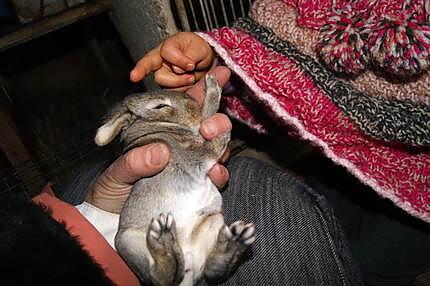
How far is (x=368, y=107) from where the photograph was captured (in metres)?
1.13

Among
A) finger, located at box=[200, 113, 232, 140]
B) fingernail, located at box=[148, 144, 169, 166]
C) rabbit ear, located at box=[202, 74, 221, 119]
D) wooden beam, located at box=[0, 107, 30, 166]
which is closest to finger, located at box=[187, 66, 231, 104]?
rabbit ear, located at box=[202, 74, 221, 119]

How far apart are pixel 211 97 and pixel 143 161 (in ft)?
1.02

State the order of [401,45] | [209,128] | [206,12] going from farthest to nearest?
[206,12], [209,128], [401,45]

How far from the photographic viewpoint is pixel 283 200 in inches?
52.8

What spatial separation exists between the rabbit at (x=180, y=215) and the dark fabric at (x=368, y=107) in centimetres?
25

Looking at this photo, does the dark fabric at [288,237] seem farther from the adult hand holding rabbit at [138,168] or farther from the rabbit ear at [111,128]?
the rabbit ear at [111,128]

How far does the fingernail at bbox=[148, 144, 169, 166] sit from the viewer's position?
111 cm

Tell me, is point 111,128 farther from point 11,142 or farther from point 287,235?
point 11,142

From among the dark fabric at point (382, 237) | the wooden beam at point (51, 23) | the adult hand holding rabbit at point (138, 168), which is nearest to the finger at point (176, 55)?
the adult hand holding rabbit at point (138, 168)

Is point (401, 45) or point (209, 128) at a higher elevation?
point (401, 45)

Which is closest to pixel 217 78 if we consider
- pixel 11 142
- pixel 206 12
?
pixel 206 12

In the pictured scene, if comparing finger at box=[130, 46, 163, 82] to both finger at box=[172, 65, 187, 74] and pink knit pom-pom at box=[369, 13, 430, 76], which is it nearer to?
finger at box=[172, 65, 187, 74]

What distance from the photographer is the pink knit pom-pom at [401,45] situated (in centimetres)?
94

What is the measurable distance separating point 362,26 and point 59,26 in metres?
2.09
